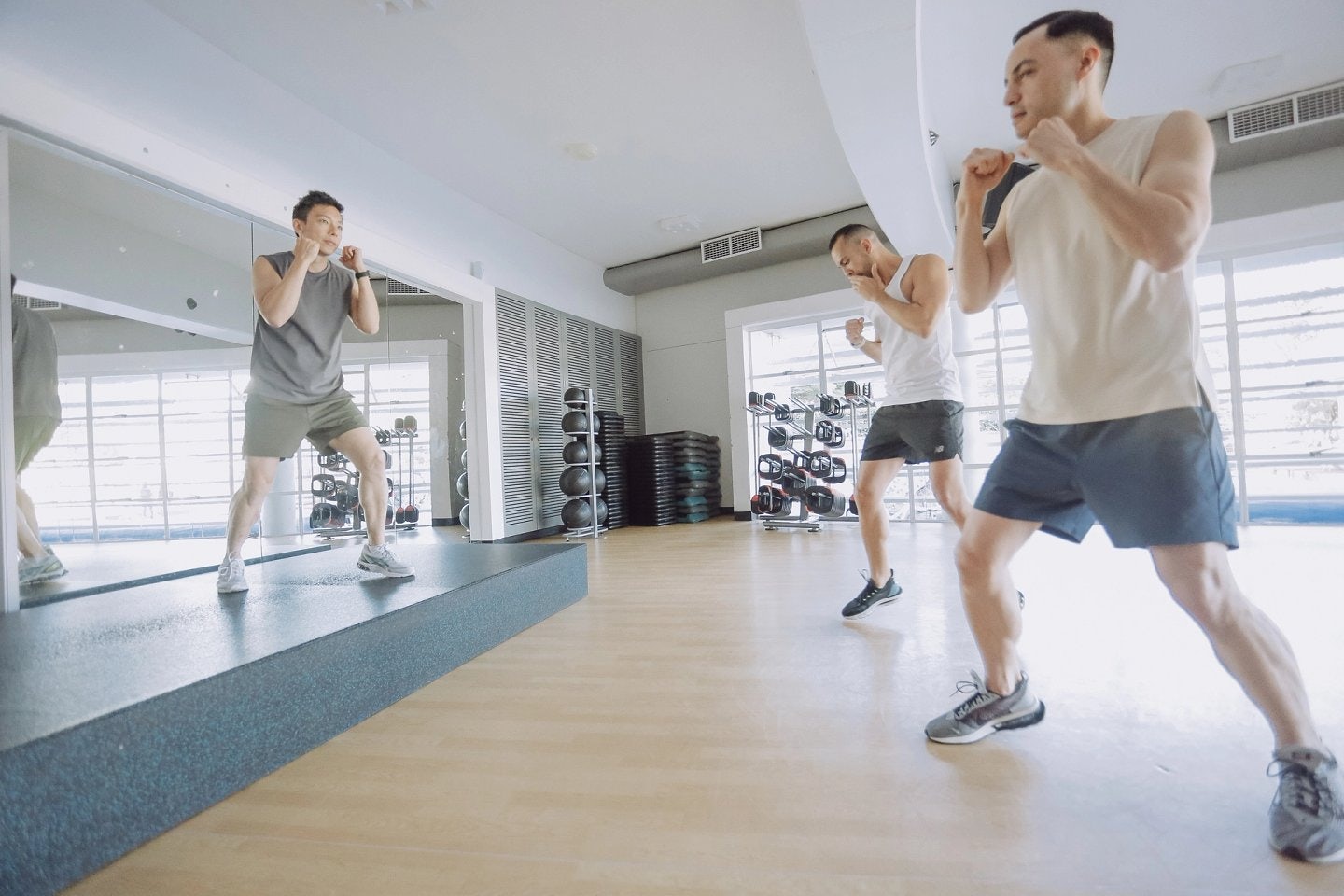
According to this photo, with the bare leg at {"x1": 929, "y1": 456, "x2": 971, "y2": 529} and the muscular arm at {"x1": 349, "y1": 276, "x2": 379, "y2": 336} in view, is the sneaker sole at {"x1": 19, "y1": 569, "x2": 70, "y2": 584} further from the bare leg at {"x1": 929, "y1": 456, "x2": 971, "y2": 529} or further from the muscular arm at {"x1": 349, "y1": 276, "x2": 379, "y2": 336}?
the bare leg at {"x1": 929, "y1": 456, "x2": 971, "y2": 529}

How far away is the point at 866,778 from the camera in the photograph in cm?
124

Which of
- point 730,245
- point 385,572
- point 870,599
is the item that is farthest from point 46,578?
point 730,245

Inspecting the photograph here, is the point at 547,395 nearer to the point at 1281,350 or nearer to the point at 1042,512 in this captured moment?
the point at 1042,512

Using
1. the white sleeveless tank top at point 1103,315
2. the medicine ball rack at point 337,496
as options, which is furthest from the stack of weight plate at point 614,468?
the white sleeveless tank top at point 1103,315

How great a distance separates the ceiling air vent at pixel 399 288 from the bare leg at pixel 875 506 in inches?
156

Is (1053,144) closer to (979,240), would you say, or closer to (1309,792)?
(979,240)

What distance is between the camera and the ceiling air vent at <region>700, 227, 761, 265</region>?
6.89 meters

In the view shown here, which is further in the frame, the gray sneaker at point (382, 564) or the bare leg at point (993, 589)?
the gray sneaker at point (382, 564)

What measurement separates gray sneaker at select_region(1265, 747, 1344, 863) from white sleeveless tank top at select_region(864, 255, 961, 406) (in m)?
1.54

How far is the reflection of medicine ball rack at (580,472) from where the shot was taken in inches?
241

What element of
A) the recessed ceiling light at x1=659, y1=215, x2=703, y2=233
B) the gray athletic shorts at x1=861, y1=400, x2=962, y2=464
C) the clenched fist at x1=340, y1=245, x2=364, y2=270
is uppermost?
the recessed ceiling light at x1=659, y1=215, x2=703, y2=233

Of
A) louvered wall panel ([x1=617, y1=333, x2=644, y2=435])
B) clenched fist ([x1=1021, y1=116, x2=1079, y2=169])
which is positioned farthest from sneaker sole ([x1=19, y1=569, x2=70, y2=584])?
louvered wall panel ([x1=617, y1=333, x2=644, y2=435])

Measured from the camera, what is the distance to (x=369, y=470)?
2.47 meters

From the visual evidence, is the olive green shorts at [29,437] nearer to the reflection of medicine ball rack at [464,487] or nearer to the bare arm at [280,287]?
the bare arm at [280,287]
